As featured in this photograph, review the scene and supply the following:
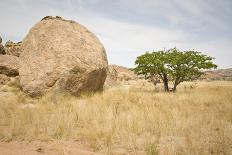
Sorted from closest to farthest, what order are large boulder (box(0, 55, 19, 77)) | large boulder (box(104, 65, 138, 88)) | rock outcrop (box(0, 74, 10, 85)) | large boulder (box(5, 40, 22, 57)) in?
rock outcrop (box(0, 74, 10, 85)), large boulder (box(0, 55, 19, 77)), large boulder (box(104, 65, 138, 88)), large boulder (box(5, 40, 22, 57))

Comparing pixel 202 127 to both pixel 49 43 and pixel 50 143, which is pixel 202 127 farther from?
pixel 49 43

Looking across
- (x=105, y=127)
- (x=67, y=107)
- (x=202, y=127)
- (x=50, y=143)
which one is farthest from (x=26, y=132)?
(x=202, y=127)

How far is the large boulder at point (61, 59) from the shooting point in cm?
1070

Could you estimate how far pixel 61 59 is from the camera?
432 inches

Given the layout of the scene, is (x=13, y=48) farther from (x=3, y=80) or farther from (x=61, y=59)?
(x=61, y=59)

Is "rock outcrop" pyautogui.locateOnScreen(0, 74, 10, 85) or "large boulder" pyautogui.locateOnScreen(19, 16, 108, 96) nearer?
"large boulder" pyautogui.locateOnScreen(19, 16, 108, 96)

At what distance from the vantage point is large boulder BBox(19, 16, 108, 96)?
10.7 m

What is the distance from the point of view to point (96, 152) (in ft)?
17.0

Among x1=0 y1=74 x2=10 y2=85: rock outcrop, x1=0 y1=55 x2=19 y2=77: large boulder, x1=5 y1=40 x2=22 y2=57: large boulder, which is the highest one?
x1=5 y1=40 x2=22 y2=57: large boulder

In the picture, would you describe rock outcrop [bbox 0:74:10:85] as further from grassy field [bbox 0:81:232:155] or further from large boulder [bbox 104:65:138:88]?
large boulder [bbox 104:65:138:88]

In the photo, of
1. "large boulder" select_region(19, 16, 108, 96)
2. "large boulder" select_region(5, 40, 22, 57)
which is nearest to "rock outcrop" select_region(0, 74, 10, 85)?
"large boulder" select_region(19, 16, 108, 96)

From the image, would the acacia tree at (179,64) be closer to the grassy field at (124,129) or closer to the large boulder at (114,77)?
the large boulder at (114,77)

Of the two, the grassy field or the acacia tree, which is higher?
the acacia tree

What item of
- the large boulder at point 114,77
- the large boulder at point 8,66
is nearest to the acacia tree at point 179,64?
the large boulder at point 114,77
